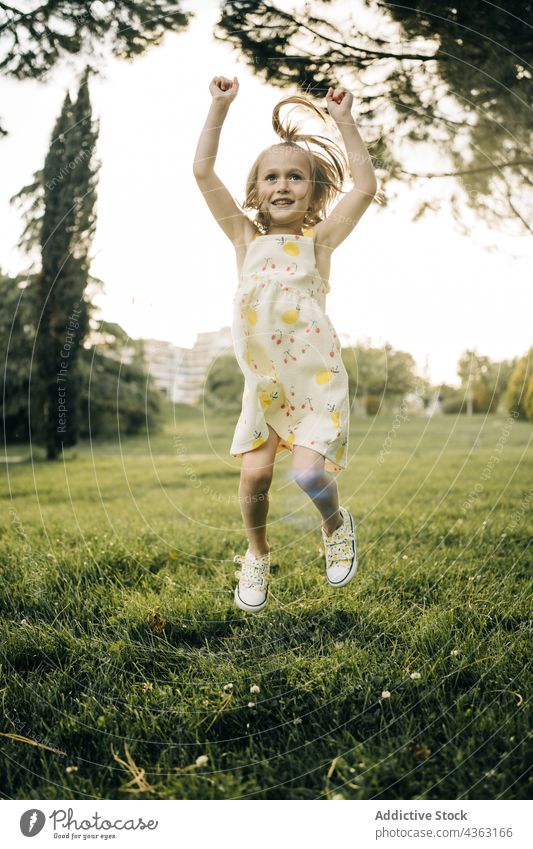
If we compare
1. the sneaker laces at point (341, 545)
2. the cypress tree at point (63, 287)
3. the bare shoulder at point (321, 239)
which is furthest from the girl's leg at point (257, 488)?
the cypress tree at point (63, 287)

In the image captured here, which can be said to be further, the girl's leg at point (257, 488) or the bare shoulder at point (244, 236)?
the bare shoulder at point (244, 236)

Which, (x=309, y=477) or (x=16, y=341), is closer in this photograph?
(x=309, y=477)

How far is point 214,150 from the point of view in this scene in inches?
121

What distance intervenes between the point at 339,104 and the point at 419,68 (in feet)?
6.29

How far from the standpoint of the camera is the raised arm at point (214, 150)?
120 inches

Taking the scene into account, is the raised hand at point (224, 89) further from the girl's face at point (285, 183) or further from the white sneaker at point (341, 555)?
the white sneaker at point (341, 555)

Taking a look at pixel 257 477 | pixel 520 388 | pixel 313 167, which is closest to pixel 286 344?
Result: pixel 257 477

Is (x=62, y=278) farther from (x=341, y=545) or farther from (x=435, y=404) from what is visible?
(x=341, y=545)

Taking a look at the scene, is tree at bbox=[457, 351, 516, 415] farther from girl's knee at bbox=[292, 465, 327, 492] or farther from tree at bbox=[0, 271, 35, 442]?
tree at bbox=[0, 271, 35, 442]

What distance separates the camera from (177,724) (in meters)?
2.51

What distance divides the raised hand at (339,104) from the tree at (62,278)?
10.3 feet

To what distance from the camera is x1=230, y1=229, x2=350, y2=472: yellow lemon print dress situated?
3102 millimetres

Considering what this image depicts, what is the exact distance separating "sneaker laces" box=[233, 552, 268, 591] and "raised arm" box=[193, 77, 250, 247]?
5.06ft
